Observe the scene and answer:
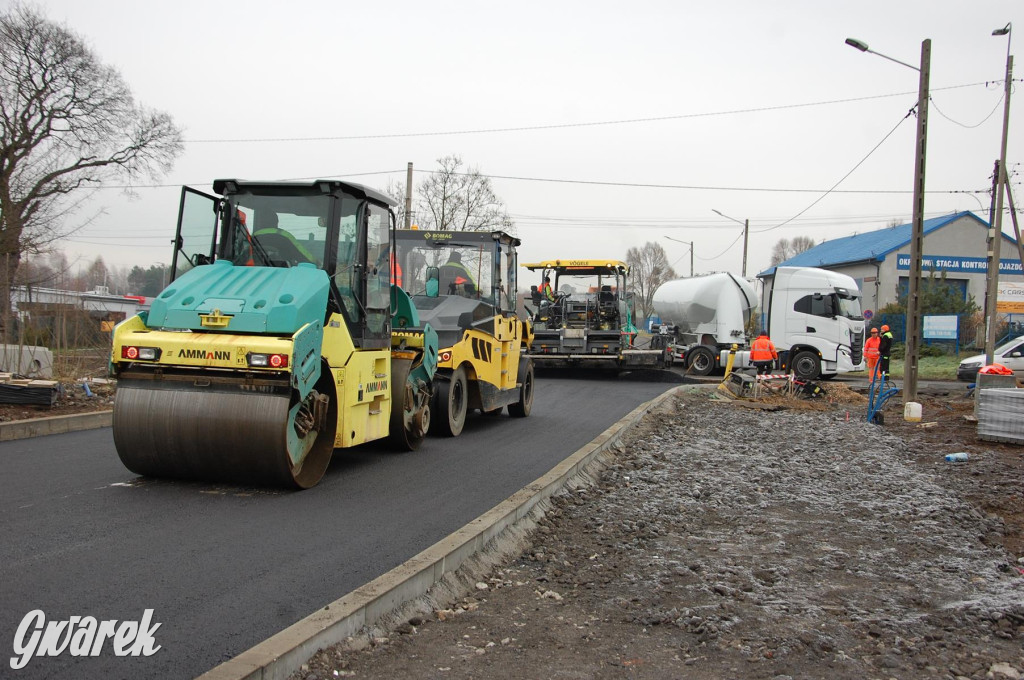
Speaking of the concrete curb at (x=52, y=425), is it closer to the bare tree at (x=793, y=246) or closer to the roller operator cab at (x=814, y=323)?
the roller operator cab at (x=814, y=323)

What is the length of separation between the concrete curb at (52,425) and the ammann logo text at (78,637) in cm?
586

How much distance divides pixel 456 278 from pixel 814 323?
1485 cm

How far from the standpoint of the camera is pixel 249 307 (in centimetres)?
643

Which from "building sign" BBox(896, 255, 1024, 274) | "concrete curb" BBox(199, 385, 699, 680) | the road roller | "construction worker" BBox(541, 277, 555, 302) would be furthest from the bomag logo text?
"building sign" BBox(896, 255, 1024, 274)

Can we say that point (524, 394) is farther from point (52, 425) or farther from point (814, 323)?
point (814, 323)

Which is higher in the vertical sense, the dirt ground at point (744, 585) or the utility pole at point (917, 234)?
the utility pole at point (917, 234)

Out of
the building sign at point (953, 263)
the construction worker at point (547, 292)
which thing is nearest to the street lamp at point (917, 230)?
the construction worker at point (547, 292)

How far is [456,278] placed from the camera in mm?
11820

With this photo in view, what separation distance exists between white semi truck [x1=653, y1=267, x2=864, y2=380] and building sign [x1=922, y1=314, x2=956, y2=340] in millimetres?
13516

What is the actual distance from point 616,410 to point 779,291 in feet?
36.0

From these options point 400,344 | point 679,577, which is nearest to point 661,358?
point 400,344

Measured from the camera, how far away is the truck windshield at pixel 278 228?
731cm

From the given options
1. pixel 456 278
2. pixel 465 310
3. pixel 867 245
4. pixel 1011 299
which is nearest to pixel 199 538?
pixel 465 310

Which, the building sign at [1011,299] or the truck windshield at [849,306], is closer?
the truck windshield at [849,306]
